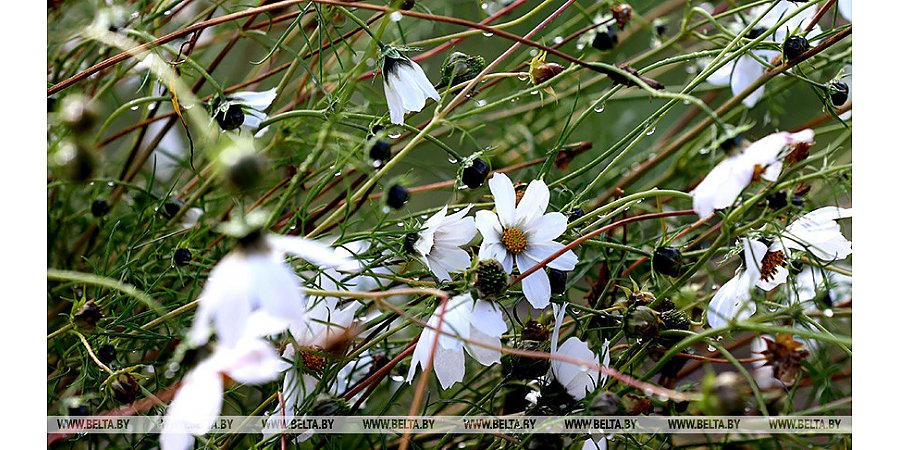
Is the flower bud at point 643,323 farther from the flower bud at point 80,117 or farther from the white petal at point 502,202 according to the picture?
the flower bud at point 80,117

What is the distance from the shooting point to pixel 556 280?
1.26 ft

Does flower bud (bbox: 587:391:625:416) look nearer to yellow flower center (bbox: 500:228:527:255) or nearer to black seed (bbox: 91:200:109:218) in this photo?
yellow flower center (bbox: 500:228:527:255)

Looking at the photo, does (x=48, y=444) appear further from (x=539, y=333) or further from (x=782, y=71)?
(x=782, y=71)

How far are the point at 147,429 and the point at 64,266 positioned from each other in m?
0.15

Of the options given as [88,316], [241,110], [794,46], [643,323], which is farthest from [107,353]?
[794,46]

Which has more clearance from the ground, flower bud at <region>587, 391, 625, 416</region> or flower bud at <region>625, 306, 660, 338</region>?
flower bud at <region>625, 306, 660, 338</region>

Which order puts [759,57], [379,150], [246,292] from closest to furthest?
[246,292]
[379,150]
[759,57]

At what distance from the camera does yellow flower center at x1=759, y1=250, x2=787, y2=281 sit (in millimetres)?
390

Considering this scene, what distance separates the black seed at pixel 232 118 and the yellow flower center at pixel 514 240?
0.42 ft

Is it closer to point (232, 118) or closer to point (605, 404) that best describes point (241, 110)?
point (232, 118)

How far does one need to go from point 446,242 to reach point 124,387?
0.15 meters

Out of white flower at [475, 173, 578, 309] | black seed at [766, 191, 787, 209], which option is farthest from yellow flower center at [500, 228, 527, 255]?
black seed at [766, 191, 787, 209]

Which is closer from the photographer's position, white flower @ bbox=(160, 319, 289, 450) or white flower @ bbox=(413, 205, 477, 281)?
white flower @ bbox=(160, 319, 289, 450)
